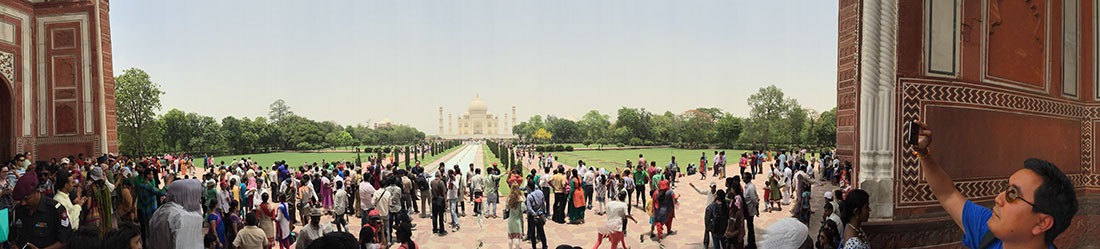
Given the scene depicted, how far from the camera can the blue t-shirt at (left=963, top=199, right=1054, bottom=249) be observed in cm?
239

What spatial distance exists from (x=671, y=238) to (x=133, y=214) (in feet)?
26.2

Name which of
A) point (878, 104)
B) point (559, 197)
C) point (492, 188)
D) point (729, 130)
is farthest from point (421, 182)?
point (729, 130)

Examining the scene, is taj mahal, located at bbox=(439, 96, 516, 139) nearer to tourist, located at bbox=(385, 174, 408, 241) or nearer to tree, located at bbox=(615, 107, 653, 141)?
tree, located at bbox=(615, 107, 653, 141)

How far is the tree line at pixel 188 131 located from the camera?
29.6 m

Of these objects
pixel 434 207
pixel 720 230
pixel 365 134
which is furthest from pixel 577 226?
pixel 365 134

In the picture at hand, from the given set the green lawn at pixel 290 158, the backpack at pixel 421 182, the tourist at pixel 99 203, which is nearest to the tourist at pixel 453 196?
the backpack at pixel 421 182

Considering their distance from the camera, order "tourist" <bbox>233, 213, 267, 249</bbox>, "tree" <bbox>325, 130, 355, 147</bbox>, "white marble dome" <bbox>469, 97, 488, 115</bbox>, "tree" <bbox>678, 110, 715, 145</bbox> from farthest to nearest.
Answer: "white marble dome" <bbox>469, 97, 488, 115</bbox> → "tree" <bbox>678, 110, 715, 145</bbox> → "tree" <bbox>325, 130, 355, 147</bbox> → "tourist" <bbox>233, 213, 267, 249</bbox>

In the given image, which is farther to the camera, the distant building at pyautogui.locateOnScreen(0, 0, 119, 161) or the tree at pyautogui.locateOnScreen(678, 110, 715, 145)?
the tree at pyautogui.locateOnScreen(678, 110, 715, 145)

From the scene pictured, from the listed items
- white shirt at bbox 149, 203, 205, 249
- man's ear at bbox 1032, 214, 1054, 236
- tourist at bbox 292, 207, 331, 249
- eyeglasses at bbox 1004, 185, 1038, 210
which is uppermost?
eyeglasses at bbox 1004, 185, 1038, 210

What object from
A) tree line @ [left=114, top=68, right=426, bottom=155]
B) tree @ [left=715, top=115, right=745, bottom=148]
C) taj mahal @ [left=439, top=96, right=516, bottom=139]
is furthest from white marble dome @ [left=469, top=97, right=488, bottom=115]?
tree @ [left=715, top=115, right=745, bottom=148]

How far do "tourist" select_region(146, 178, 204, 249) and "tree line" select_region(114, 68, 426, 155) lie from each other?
30.6m

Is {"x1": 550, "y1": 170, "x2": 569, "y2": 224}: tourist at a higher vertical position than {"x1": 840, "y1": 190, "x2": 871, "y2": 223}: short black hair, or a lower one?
lower

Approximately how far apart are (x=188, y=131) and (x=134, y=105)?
8369 millimetres

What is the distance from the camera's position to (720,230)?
20.3ft
